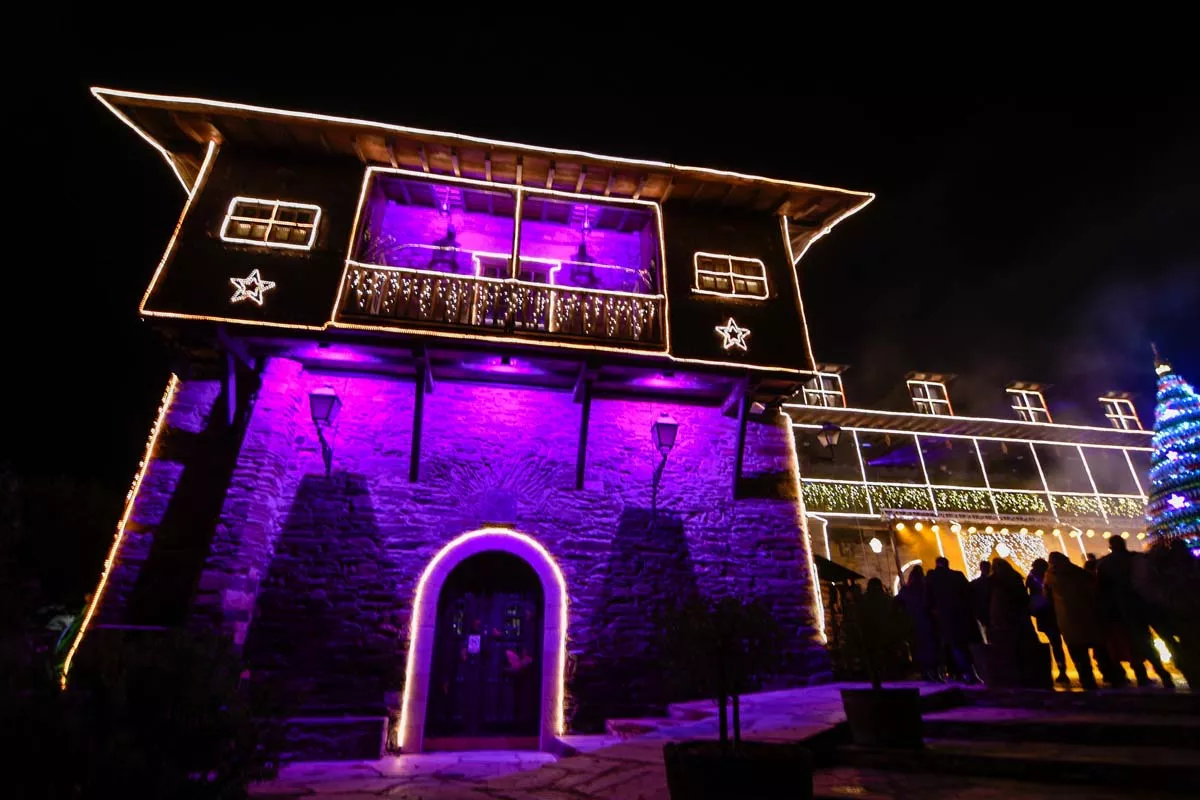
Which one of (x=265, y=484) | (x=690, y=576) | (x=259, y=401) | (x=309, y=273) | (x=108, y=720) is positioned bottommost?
(x=108, y=720)

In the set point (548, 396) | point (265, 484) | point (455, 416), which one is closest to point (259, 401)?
point (265, 484)

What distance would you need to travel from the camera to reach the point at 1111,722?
4.52 metres

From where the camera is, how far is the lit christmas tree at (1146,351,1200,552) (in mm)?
13102

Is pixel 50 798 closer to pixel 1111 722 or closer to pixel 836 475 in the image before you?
pixel 1111 722

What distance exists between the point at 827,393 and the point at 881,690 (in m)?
12.7

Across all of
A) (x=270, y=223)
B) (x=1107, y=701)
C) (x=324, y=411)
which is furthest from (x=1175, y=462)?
(x=270, y=223)

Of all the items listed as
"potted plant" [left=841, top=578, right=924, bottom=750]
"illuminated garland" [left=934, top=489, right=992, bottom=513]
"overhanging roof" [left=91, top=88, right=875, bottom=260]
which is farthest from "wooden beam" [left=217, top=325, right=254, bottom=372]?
"illuminated garland" [left=934, top=489, right=992, bottom=513]

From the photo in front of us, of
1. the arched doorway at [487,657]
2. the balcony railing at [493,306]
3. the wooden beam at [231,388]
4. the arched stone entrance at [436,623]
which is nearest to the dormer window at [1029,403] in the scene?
the balcony railing at [493,306]

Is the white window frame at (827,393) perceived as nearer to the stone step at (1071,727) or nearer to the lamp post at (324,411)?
the stone step at (1071,727)

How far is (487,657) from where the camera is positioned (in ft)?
26.4

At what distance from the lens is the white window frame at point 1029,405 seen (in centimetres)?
1728

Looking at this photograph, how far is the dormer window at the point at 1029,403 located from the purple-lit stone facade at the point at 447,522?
40.9 feet

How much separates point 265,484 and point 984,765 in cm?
813

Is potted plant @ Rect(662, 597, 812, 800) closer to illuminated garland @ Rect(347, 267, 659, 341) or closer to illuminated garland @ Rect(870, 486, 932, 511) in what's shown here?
illuminated garland @ Rect(347, 267, 659, 341)
